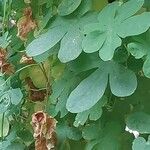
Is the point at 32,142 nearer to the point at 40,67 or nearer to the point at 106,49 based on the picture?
the point at 40,67

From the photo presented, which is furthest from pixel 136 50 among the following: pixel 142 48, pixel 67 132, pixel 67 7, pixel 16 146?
pixel 16 146

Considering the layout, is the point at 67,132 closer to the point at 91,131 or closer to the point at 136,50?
the point at 91,131

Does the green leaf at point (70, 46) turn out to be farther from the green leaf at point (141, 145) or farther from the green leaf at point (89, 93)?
the green leaf at point (141, 145)

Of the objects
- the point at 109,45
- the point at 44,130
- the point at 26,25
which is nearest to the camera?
the point at 109,45

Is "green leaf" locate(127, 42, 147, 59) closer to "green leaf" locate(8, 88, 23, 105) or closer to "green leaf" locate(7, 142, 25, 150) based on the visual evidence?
"green leaf" locate(8, 88, 23, 105)

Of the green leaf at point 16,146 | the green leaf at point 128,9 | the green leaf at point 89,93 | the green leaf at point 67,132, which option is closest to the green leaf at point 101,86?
the green leaf at point 89,93

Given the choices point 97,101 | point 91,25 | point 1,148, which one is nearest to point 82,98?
point 97,101
